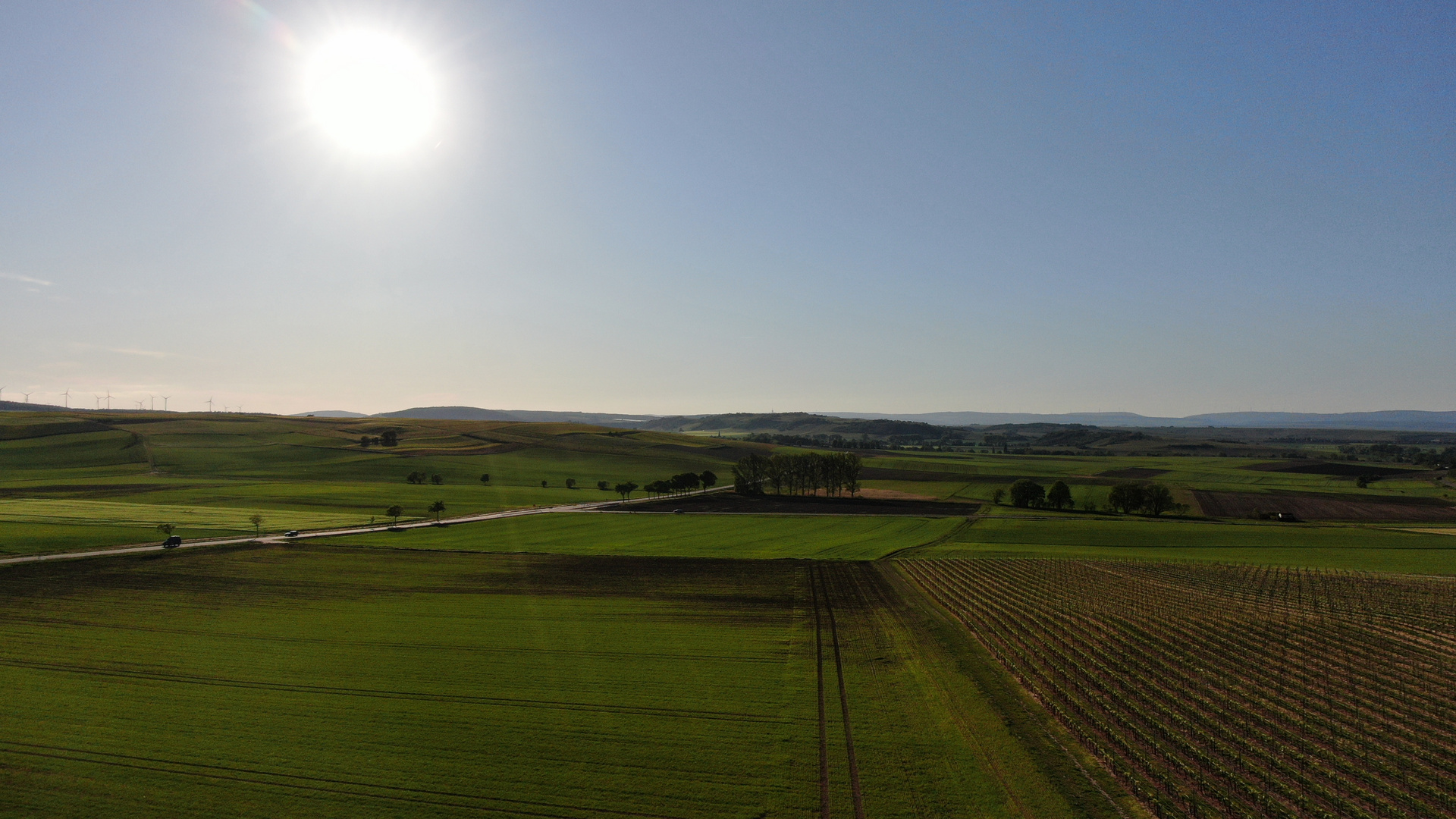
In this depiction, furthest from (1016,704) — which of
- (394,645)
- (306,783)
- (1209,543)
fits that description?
(1209,543)

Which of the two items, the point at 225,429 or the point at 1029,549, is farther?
the point at 225,429

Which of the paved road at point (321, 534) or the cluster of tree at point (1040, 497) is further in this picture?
the cluster of tree at point (1040, 497)

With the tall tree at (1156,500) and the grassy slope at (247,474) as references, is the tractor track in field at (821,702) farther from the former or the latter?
the tall tree at (1156,500)

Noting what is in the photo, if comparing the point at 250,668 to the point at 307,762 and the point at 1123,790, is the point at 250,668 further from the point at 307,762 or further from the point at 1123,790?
the point at 1123,790

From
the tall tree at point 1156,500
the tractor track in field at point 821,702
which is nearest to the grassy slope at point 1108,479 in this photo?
the tall tree at point 1156,500

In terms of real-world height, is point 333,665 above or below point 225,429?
below

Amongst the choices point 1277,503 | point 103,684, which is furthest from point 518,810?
Result: point 1277,503

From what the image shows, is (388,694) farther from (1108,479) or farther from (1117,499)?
(1108,479)
